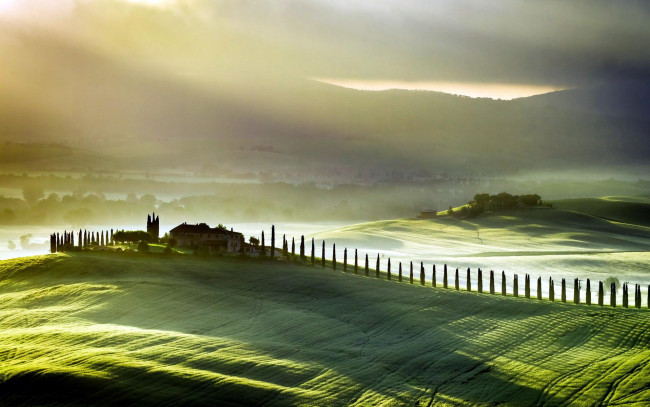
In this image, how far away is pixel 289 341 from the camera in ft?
177

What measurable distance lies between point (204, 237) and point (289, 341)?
42336 millimetres

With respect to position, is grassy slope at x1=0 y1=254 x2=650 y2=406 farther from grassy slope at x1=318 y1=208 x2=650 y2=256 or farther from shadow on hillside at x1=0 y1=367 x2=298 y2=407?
grassy slope at x1=318 y1=208 x2=650 y2=256

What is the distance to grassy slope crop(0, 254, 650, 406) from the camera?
4238 cm

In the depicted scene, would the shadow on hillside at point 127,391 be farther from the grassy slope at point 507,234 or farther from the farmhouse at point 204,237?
the grassy slope at point 507,234

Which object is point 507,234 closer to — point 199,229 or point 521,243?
point 521,243

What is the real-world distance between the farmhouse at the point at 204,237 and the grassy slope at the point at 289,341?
39.0 feet

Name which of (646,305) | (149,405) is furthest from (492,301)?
(149,405)

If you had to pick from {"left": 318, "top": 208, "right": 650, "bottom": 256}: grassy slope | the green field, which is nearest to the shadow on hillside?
the green field

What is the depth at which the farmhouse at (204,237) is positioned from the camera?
→ 93.4m

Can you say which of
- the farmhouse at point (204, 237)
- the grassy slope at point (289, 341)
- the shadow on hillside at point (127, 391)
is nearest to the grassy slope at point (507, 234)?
the farmhouse at point (204, 237)

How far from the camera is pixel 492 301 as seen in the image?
7119cm

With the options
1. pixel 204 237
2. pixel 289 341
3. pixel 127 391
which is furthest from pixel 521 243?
pixel 127 391

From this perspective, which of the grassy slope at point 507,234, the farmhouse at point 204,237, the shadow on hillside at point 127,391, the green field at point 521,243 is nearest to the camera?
the shadow on hillside at point 127,391

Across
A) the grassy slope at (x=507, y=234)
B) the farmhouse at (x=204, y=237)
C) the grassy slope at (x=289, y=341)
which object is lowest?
the grassy slope at (x=507, y=234)
